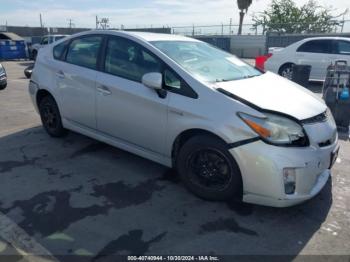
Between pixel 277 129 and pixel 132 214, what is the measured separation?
150 centimetres

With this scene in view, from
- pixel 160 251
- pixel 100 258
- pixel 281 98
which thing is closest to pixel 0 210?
pixel 100 258

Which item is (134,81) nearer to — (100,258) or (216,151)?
(216,151)

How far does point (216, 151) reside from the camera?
301 cm

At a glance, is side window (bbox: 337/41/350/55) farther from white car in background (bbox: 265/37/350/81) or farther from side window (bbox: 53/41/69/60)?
side window (bbox: 53/41/69/60)

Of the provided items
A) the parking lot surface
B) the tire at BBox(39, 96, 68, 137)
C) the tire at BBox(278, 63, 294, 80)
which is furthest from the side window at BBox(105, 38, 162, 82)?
the tire at BBox(278, 63, 294, 80)

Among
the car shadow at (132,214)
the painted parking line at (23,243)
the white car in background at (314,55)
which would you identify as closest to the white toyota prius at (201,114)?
the car shadow at (132,214)

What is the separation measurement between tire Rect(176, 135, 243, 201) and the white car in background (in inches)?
314

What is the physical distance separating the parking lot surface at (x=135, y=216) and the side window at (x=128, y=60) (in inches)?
45.4

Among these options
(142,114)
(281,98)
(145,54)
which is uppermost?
(145,54)

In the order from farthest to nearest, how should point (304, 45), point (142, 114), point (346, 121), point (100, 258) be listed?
point (304, 45) < point (346, 121) < point (142, 114) < point (100, 258)

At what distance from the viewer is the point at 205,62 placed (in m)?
3.71

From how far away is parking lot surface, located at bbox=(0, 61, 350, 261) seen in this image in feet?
8.44

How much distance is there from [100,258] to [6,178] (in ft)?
6.19

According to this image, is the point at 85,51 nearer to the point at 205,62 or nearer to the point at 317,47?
the point at 205,62
